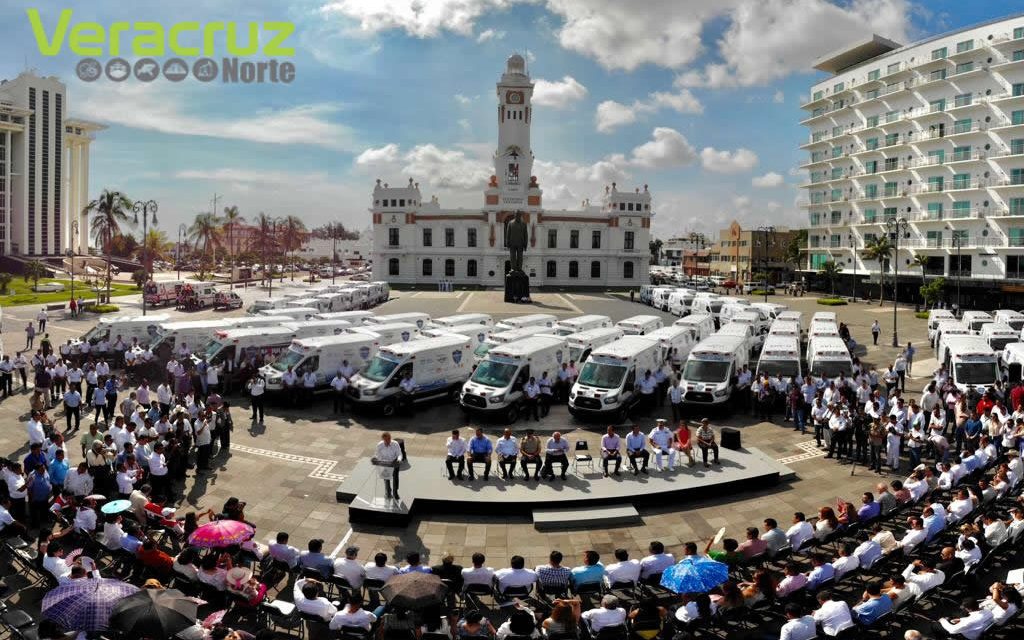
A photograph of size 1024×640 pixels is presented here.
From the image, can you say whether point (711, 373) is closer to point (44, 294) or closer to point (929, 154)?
point (929, 154)

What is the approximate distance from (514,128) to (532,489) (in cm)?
7868

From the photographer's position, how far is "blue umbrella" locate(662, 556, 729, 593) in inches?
307

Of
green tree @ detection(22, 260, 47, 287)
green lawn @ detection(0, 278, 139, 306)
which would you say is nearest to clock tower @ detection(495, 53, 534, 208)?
green lawn @ detection(0, 278, 139, 306)

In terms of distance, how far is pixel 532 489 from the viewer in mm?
13391

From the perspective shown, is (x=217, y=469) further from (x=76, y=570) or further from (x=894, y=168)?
(x=894, y=168)

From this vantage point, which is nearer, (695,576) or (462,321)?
(695,576)

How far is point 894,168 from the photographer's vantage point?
66625 millimetres

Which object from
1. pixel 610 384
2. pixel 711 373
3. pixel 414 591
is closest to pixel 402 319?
pixel 610 384

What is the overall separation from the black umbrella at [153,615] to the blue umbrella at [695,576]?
5666 mm

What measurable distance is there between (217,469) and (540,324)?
18.2 m

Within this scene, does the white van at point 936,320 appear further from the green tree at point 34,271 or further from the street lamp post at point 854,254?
the green tree at point 34,271

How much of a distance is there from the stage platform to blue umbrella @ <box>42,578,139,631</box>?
16.8ft

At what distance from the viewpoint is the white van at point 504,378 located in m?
19.1

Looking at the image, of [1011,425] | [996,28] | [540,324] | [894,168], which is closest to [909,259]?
[894,168]
